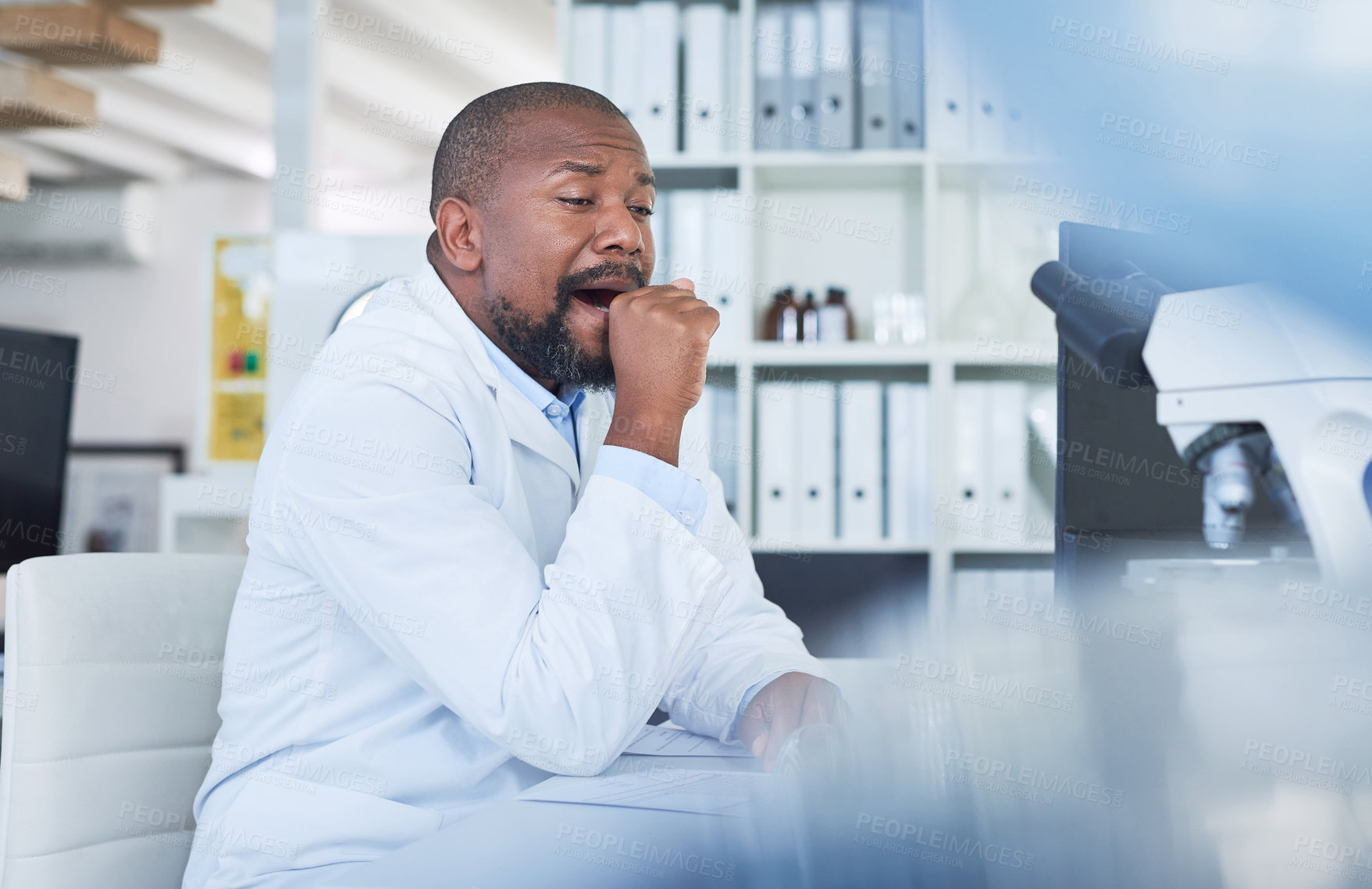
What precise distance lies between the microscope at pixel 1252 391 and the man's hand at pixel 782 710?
1.10 ft

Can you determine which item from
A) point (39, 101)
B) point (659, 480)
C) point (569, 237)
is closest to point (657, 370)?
point (659, 480)

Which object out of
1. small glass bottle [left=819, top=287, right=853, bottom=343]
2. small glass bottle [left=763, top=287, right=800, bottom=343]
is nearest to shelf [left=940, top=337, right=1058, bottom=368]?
small glass bottle [left=819, top=287, right=853, bottom=343]

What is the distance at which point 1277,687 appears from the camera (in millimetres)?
343

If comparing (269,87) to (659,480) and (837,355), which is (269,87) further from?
(659,480)

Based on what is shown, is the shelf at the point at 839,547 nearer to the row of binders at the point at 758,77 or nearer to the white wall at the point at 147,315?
the row of binders at the point at 758,77

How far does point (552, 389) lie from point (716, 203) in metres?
1.32

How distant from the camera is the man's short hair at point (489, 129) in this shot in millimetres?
951

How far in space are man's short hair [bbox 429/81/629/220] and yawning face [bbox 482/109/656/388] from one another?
2 centimetres

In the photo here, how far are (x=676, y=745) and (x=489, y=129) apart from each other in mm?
589

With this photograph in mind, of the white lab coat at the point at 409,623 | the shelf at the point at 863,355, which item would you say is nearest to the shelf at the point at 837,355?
the shelf at the point at 863,355

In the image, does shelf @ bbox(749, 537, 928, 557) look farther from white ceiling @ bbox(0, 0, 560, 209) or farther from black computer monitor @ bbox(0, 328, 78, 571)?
white ceiling @ bbox(0, 0, 560, 209)

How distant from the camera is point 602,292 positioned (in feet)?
3.19

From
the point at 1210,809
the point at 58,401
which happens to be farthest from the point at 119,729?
the point at 58,401

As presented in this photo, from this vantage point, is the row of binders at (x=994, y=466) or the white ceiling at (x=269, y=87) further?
the white ceiling at (x=269, y=87)
